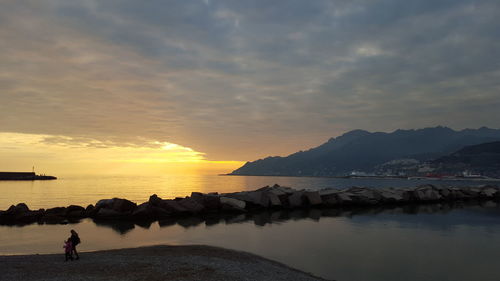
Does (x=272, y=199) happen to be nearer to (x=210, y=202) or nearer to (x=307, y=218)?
(x=307, y=218)

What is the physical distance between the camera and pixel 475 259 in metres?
17.0

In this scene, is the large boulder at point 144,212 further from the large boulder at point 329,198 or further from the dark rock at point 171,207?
the large boulder at point 329,198

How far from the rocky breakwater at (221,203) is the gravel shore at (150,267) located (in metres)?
14.6

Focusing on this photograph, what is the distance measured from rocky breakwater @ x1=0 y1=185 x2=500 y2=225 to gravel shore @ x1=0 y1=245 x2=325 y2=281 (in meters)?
14.6

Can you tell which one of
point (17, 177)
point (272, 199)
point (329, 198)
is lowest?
→ point (329, 198)

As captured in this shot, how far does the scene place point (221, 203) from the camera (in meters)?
34.7

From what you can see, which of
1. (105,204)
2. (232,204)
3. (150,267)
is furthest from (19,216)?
(150,267)

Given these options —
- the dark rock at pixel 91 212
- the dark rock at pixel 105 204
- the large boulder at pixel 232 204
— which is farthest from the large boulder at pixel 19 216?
the large boulder at pixel 232 204

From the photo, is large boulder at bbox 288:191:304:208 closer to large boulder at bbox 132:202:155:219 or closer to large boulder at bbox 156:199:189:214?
large boulder at bbox 156:199:189:214

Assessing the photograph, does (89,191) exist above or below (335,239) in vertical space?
above

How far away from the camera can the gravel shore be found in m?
12.1

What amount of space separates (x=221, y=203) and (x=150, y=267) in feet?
70.1

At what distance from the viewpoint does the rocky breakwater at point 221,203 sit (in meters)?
30.0

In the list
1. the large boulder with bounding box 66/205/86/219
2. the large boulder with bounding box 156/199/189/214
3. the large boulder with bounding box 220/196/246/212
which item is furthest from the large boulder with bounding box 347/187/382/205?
the large boulder with bounding box 66/205/86/219
